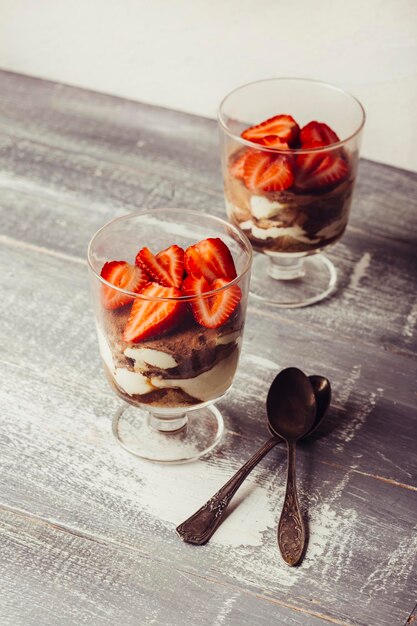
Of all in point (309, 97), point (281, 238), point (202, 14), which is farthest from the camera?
point (202, 14)

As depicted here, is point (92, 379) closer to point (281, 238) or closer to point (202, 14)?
point (281, 238)

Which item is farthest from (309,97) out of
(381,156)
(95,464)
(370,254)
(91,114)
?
(95,464)

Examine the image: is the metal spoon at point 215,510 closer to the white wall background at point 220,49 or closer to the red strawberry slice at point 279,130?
the red strawberry slice at point 279,130

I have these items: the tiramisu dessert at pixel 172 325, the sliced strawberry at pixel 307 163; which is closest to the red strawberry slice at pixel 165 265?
the tiramisu dessert at pixel 172 325

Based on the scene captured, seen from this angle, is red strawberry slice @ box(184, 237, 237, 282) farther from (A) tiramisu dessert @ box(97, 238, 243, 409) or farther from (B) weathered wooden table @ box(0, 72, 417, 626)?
(B) weathered wooden table @ box(0, 72, 417, 626)

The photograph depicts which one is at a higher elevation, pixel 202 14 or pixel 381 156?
pixel 202 14

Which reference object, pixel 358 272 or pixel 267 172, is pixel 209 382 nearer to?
pixel 267 172

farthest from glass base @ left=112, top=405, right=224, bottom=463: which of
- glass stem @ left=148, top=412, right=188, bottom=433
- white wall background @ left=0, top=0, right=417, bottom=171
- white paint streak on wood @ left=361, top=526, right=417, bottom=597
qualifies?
white wall background @ left=0, top=0, right=417, bottom=171
